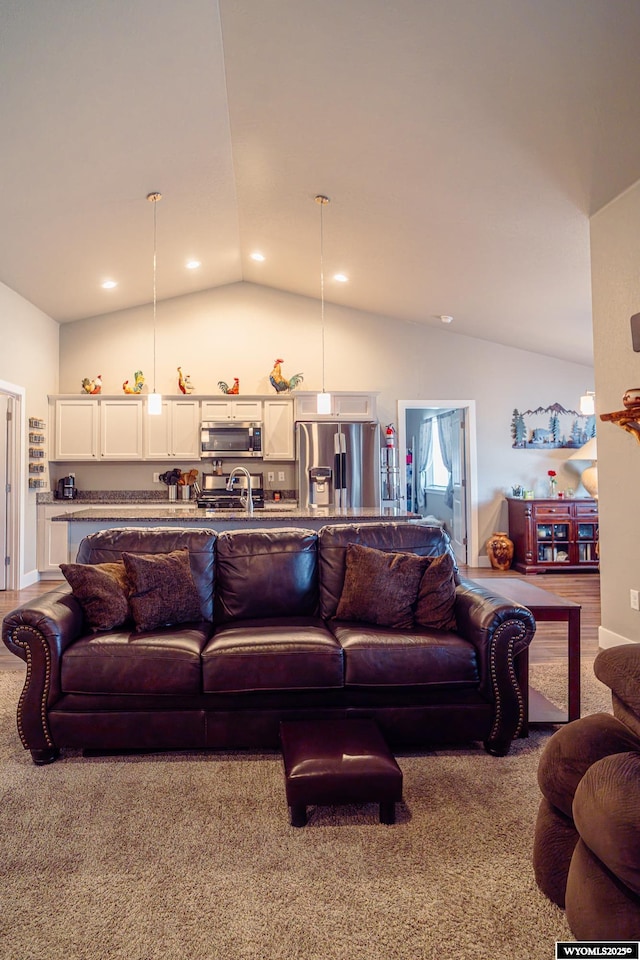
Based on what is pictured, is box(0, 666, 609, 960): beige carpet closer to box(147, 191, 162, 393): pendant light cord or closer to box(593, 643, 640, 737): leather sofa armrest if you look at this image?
box(593, 643, 640, 737): leather sofa armrest

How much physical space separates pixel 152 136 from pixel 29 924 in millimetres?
4332

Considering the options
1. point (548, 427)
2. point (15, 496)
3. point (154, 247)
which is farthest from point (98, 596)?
point (548, 427)

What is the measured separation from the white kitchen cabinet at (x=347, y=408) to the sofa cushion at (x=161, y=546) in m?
3.96

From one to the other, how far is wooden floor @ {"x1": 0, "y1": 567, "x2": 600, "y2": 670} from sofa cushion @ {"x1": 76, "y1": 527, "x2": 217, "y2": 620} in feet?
3.96

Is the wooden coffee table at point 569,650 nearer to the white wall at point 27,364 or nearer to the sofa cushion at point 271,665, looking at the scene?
the sofa cushion at point 271,665

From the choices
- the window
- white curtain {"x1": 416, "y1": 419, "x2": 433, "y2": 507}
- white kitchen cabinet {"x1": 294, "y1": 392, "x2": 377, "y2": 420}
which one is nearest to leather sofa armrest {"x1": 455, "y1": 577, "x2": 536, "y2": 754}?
white kitchen cabinet {"x1": 294, "y1": 392, "x2": 377, "y2": 420}

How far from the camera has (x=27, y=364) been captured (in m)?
6.30

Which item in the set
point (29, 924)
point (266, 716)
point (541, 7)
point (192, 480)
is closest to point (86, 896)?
point (29, 924)

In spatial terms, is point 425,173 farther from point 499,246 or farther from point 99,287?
point 99,287

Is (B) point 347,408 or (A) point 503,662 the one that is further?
(B) point 347,408

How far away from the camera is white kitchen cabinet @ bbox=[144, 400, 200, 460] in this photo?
7.00 m

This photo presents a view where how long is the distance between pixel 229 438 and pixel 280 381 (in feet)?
3.01

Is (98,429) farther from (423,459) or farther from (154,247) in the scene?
(423,459)

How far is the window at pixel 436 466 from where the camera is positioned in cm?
860
